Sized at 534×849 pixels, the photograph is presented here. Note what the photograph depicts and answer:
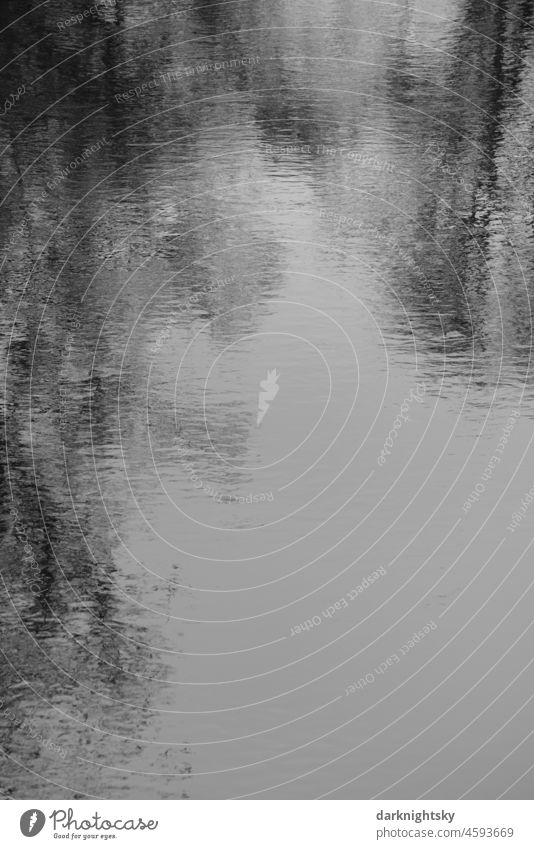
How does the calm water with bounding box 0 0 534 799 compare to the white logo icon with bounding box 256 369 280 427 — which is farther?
the white logo icon with bounding box 256 369 280 427

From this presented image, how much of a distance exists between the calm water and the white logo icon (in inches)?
2.0

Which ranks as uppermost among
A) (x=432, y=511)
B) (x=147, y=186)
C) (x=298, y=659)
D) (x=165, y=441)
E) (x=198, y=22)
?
(x=198, y=22)

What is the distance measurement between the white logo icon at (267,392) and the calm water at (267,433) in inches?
2.0

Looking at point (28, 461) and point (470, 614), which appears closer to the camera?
point (470, 614)

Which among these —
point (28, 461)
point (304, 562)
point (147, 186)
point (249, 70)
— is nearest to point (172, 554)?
point (304, 562)

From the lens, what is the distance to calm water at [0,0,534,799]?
10.3 meters

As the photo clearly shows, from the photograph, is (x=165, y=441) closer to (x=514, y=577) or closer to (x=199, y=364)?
(x=199, y=364)

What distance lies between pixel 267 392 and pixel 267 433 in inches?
30.4

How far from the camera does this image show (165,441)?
13734 mm

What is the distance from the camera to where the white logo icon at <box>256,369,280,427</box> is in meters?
14.1

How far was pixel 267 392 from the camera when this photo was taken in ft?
47.2

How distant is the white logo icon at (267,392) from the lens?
46.2ft

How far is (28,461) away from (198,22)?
15.3 m

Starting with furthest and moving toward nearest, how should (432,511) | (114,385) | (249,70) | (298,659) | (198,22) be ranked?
(198,22) < (249,70) < (114,385) < (432,511) < (298,659)
